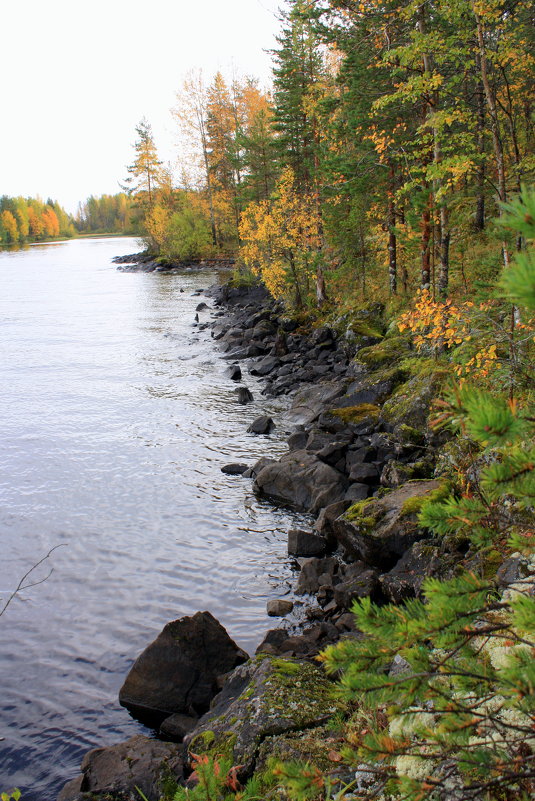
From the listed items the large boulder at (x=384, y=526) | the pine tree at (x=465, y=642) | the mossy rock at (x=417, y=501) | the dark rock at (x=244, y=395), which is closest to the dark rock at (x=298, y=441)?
the large boulder at (x=384, y=526)

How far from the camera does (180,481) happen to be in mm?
12773

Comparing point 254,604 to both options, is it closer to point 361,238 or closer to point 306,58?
point 361,238

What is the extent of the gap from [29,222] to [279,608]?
169561mm

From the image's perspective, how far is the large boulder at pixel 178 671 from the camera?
629 centimetres

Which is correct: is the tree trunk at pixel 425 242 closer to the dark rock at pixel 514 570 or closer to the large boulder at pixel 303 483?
the large boulder at pixel 303 483

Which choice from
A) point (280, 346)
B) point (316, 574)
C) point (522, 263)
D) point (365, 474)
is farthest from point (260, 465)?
point (280, 346)

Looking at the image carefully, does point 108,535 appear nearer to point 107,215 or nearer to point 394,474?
point 394,474

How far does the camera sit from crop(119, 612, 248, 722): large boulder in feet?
20.6

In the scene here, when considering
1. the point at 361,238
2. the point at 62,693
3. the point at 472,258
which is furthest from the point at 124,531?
the point at 361,238

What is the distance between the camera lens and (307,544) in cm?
947

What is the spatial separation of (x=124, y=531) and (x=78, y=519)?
4.12ft

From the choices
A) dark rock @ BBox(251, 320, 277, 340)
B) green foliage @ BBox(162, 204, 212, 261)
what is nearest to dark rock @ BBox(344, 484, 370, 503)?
dark rock @ BBox(251, 320, 277, 340)

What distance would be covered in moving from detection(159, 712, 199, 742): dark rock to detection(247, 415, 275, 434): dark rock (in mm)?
9943

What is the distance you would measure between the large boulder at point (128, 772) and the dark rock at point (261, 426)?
418 inches
